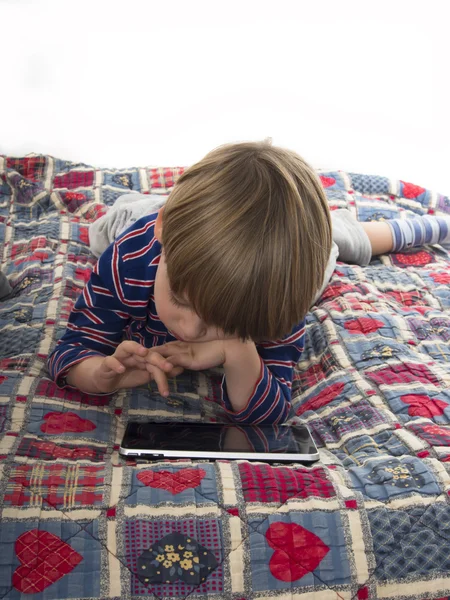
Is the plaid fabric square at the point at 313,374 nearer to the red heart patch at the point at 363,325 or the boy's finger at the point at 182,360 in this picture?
the red heart patch at the point at 363,325

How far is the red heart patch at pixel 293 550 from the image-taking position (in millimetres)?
740

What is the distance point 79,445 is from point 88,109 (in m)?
1.65

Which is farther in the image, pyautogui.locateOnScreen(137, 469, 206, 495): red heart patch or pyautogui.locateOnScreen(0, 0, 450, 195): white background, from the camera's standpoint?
pyautogui.locateOnScreen(0, 0, 450, 195): white background

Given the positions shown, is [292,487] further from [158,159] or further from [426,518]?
[158,159]

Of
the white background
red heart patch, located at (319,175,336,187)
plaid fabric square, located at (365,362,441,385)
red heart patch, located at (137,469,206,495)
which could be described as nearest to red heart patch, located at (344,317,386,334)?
plaid fabric square, located at (365,362,441,385)

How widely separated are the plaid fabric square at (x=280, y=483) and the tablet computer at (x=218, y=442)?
0.06m

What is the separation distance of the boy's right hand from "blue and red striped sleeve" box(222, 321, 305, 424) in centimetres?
12

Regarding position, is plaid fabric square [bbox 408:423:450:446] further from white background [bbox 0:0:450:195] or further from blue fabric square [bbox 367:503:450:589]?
white background [bbox 0:0:450:195]

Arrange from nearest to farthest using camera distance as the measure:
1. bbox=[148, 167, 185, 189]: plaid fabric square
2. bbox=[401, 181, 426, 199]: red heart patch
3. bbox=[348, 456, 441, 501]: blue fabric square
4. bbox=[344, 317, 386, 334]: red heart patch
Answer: bbox=[348, 456, 441, 501]: blue fabric square, bbox=[344, 317, 386, 334]: red heart patch, bbox=[148, 167, 185, 189]: plaid fabric square, bbox=[401, 181, 426, 199]: red heart patch

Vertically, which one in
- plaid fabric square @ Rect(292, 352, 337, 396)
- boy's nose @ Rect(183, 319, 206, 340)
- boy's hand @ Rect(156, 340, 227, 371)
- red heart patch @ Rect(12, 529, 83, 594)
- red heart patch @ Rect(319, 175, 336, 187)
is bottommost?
plaid fabric square @ Rect(292, 352, 337, 396)

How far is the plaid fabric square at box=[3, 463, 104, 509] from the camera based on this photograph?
748 mm

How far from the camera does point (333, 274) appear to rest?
1406mm

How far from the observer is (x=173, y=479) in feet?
2.60

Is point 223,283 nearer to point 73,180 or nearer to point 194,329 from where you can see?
point 194,329
